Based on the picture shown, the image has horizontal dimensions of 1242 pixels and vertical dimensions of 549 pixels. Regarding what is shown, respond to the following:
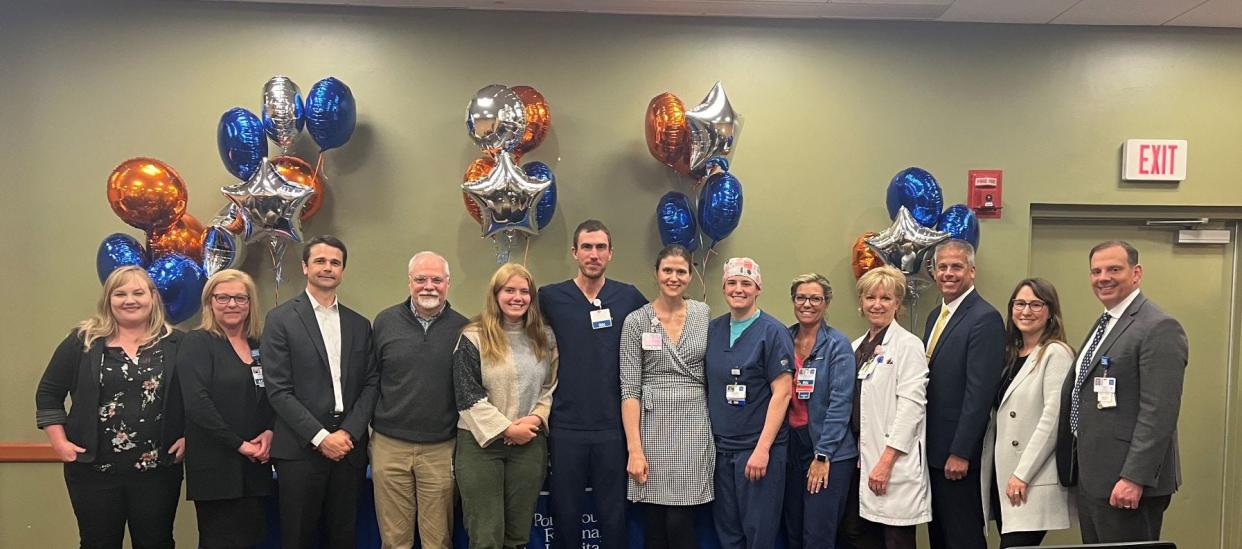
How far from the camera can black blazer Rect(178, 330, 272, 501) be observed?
9.14 feet

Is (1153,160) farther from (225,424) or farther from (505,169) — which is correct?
(225,424)

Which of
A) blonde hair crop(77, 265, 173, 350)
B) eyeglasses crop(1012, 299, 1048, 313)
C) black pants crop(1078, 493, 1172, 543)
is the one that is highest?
eyeglasses crop(1012, 299, 1048, 313)

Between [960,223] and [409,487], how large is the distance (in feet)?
9.21

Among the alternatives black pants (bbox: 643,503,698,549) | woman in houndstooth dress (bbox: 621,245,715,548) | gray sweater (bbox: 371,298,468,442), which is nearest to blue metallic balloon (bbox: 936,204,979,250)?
woman in houndstooth dress (bbox: 621,245,715,548)

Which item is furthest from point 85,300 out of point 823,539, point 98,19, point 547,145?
point 823,539

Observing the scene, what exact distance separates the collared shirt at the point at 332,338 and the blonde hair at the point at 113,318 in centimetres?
59

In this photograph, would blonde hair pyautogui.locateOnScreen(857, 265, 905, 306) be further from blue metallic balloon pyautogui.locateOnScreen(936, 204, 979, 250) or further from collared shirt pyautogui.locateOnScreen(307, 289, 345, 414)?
collared shirt pyautogui.locateOnScreen(307, 289, 345, 414)

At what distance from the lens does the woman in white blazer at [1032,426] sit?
2783 mm

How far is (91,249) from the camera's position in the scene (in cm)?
379

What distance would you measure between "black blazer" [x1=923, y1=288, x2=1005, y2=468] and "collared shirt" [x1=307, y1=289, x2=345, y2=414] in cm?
235

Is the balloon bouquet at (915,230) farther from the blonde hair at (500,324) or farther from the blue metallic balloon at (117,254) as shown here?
the blue metallic balloon at (117,254)

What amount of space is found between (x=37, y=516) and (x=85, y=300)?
1.13 m

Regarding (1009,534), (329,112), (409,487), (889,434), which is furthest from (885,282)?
(329,112)

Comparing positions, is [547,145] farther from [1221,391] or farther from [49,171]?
[1221,391]
